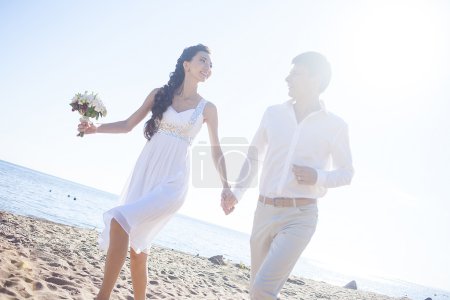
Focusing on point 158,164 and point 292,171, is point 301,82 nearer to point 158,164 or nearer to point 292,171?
point 292,171

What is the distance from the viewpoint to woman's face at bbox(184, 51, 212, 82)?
15.5ft

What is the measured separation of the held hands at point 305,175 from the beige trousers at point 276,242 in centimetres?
25

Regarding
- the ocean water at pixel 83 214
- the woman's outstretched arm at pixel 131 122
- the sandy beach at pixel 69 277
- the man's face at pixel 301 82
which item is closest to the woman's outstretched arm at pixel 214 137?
the woman's outstretched arm at pixel 131 122

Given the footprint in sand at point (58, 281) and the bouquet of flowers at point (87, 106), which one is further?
the footprint in sand at point (58, 281)

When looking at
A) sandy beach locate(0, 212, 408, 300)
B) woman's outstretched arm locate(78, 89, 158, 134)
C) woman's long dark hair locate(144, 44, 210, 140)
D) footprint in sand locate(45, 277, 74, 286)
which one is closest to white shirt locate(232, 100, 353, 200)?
woman's long dark hair locate(144, 44, 210, 140)

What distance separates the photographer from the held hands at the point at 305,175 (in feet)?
11.4

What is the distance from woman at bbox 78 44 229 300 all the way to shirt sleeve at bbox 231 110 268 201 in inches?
8.5

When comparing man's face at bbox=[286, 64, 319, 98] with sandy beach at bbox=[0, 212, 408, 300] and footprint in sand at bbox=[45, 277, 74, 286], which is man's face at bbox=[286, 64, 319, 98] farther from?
footprint in sand at bbox=[45, 277, 74, 286]

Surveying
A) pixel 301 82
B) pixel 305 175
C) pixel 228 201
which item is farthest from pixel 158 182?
pixel 301 82

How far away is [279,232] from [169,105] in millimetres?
2063

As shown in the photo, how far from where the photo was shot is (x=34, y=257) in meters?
6.54

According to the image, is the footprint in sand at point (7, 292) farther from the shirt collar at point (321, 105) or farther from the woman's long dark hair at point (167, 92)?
the shirt collar at point (321, 105)

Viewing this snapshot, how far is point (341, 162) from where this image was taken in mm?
3801

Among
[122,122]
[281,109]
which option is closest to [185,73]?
[122,122]
